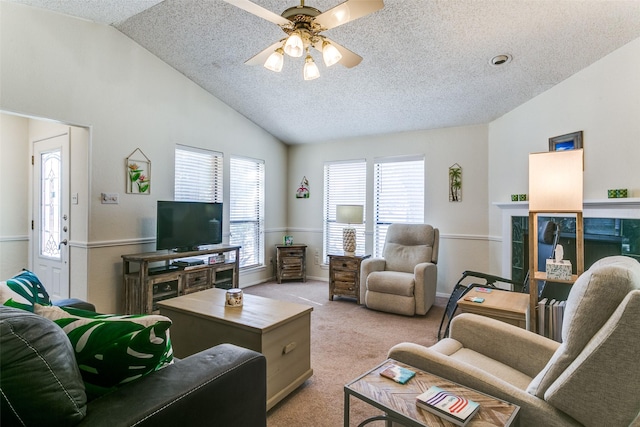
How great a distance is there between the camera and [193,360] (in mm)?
1197

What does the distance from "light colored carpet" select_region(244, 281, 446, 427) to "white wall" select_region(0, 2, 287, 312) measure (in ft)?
6.56

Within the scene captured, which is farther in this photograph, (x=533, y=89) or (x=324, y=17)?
(x=533, y=89)

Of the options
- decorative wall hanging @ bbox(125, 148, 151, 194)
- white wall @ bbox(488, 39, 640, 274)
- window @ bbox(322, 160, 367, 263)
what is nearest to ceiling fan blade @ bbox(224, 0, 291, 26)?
decorative wall hanging @ bbox(125, 148, 151, 194)

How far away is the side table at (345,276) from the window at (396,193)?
898mm

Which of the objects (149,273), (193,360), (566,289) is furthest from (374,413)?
(149,273)

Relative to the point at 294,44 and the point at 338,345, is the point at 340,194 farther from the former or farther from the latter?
the point at 294,44

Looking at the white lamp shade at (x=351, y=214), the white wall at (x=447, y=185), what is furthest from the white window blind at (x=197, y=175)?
the white wall at (x=447, y=185)

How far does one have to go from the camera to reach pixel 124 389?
3.27ft

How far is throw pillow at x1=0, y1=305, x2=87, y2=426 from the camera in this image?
75cm

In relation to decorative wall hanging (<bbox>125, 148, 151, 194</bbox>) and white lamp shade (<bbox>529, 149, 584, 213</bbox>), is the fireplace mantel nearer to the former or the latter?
white lamp shade (<bbox>529, 149, 584, 213</bbox>)

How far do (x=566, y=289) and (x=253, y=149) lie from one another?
440 centimetres

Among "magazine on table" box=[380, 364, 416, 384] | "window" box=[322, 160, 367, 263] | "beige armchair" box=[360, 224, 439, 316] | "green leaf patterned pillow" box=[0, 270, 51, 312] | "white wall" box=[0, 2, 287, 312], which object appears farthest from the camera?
"window" box=[322, 160, 367, 263]

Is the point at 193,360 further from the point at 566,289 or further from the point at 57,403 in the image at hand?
the point at 566,289

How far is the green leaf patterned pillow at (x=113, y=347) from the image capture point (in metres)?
0.97
